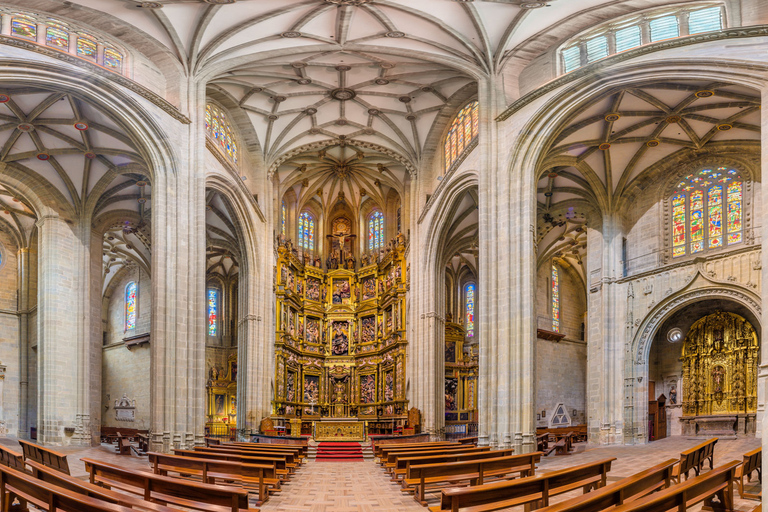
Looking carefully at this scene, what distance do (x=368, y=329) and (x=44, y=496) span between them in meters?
28.6

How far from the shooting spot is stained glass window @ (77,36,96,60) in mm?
A: 18761

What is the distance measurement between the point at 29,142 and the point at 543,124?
58.2 ft

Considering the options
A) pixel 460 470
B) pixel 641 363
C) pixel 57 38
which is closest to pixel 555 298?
pixel 641 363

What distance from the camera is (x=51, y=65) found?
17.3 metres

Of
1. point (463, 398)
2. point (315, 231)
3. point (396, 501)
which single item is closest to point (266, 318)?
point (315, 231)

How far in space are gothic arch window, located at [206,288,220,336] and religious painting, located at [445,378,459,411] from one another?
14528mm

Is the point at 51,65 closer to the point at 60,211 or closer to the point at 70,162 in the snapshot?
the point at 70,162

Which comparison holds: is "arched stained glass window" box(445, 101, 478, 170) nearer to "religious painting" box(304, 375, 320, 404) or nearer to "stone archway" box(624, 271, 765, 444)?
"stone archway" box(624, 271, 765, 444)

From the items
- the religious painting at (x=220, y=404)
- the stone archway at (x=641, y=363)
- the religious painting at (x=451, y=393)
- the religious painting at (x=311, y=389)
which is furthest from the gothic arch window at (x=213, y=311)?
the stone archway at (x=641, y=363)

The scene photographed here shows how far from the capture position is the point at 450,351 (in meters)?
34.7

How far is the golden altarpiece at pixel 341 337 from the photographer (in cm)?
3130

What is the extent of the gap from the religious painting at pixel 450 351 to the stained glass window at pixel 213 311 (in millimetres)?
14182

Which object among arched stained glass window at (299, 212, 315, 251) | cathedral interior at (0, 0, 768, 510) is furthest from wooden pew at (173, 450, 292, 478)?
arched stained glass window at (299, 212, 315, 251)

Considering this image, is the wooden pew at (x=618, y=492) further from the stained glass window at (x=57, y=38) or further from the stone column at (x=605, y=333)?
the stained glass window at (x=57, y=38)
